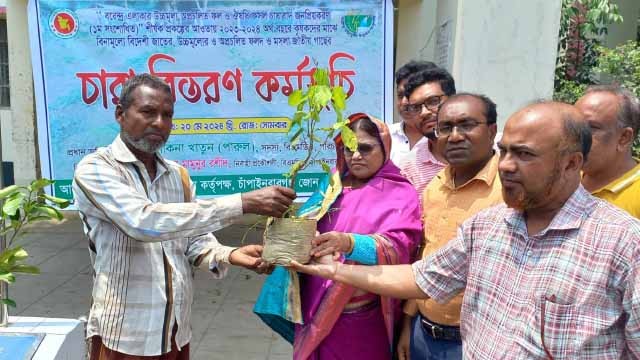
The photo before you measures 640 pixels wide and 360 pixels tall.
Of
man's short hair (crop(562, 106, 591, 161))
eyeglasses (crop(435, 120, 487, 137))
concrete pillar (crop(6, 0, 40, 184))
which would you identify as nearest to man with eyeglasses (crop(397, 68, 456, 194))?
eyeglasses (crop(435, 120, 487, 137))

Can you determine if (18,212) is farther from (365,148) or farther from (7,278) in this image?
(365,148)

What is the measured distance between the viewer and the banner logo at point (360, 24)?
4559 mm

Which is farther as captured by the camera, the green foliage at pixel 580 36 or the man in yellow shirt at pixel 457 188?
the green foliage at pixel 580 36

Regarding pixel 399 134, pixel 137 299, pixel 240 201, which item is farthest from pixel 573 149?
pixel 399 134

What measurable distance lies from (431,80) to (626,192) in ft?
3.66

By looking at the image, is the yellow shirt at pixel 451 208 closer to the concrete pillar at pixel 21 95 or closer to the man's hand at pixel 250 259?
the man's hand at pixel 250 259

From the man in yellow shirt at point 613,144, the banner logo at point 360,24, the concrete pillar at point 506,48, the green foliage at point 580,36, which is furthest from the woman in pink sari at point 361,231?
the green foliage at point 580,36

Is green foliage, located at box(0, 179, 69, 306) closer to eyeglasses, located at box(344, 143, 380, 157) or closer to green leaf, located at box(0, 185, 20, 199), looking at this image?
green leaf, located at box(0, 185, 20, 199)

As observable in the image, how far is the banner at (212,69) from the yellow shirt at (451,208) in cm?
254

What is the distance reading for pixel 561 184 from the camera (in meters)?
1.40

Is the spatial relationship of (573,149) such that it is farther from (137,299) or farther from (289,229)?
(137,299)

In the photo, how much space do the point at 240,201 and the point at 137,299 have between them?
1.73 feet

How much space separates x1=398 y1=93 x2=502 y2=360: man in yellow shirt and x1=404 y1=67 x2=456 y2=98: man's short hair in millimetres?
746

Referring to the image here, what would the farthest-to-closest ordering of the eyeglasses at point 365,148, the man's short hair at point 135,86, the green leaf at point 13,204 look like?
the eyeglasses at point 365,148
the man's short hair at point 135,86
the green leaf at point 13,204
